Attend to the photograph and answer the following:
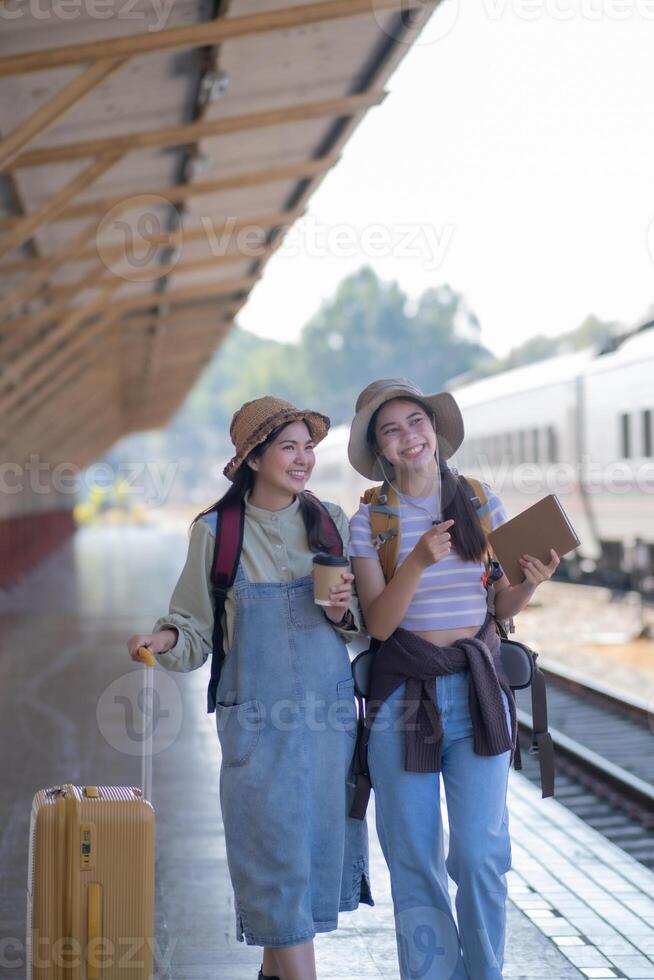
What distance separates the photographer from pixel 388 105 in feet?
34.8

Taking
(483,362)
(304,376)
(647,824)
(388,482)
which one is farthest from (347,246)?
(304,376)

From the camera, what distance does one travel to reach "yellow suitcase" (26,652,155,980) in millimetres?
3123

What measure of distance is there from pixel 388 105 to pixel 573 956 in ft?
25.7

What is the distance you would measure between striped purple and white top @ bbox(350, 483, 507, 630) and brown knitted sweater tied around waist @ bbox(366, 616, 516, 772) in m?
0.06

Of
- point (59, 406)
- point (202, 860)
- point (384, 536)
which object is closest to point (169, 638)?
point (384, 536)

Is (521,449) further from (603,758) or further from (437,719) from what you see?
(437,719)

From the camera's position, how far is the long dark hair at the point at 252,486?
3611 mm

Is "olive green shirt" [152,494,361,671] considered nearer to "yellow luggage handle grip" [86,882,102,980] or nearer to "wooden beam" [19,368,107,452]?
"yellow luggage handle grip" [86,882,102,980]

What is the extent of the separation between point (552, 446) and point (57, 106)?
1257 centimetres

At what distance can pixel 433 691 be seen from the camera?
3463mm

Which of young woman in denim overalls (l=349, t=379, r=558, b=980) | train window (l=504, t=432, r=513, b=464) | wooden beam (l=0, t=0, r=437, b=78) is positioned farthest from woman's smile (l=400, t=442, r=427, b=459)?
train window (l=504, t=432, r=513, b=464)

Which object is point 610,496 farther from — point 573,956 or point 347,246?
point 573,956

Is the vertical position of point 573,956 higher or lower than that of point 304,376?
lower

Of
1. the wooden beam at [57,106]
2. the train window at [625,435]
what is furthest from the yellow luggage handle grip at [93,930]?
the train window at [625,435]
